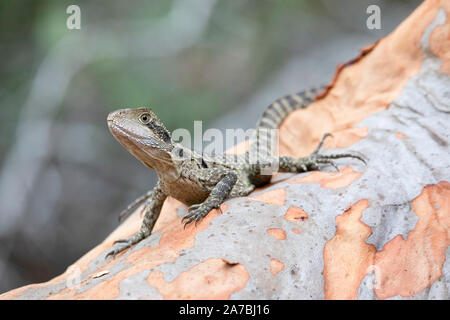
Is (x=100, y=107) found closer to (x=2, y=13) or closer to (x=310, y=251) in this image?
(x=2, y=13)

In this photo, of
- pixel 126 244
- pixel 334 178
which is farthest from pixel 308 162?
pixel 126 244

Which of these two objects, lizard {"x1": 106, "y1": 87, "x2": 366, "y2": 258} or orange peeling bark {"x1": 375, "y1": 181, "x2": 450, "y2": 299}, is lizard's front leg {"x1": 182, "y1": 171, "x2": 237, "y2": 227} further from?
orange peeling bark {"x1": 375, "y1": 181, "x2": 450, "y2": 299}

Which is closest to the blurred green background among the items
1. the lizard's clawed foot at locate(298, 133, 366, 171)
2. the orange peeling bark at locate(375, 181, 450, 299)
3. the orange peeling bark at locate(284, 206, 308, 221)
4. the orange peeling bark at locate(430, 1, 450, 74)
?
the lizard's clawed foot at locate(298, 133, 366, 171)

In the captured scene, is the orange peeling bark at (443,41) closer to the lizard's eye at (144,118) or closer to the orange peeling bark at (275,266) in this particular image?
the orange peeling bark at (275,266)

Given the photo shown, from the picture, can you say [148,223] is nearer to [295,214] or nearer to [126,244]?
[126,244]

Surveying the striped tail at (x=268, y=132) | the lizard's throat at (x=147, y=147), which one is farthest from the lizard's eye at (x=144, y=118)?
the striped tail at (x=268, y=132)
